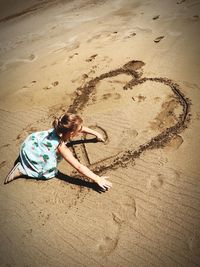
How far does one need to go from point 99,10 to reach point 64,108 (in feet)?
15.5

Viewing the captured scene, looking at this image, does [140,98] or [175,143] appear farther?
[140,98]

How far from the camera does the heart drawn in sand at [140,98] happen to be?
3.25 meters

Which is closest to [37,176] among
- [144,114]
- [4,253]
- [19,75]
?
[4,253]

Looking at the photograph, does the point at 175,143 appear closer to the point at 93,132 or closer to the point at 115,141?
the point at 115,141

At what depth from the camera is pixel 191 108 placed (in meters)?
3.60

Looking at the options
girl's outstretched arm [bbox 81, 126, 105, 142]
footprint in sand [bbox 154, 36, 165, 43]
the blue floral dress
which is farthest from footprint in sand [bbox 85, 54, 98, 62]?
the blue floral dress

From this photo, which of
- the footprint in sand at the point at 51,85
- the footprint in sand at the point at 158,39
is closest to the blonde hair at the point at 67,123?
the footprint in sand at the point at 51,85

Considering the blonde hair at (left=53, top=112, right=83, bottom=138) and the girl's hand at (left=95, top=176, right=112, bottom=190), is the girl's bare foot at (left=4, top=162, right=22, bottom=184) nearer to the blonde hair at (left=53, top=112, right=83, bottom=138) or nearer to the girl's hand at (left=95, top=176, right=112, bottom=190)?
the blonde hair at (left=53, top=112, right=83, bottom=138)

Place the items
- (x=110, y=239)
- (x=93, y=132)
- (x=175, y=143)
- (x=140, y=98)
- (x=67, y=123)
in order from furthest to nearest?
(x=140, y=98) < (x=93, y=132) < (x=175, y=143) < (x=67, y=123) < (x=110, y=239)

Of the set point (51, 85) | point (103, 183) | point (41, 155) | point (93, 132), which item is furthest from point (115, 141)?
point (51, 85)

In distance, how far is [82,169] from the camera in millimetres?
2859

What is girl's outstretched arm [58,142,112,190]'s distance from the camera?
9.39 ft

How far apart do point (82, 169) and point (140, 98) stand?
5.76ft

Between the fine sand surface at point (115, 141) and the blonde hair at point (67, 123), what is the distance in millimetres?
669
